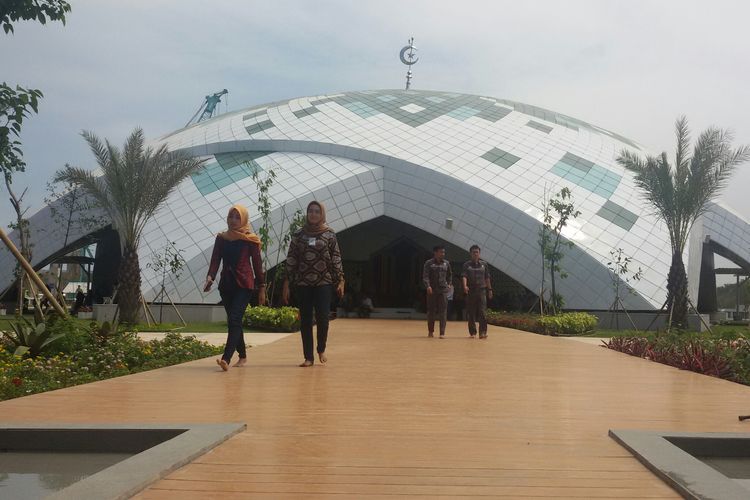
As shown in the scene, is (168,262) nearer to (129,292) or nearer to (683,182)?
(129,292)

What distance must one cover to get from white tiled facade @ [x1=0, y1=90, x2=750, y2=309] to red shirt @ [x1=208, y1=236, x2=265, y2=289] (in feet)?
53.7

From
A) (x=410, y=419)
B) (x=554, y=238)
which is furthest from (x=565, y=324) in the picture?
(x=410, y=419)

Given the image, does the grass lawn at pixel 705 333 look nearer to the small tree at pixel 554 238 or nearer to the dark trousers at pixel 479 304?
the small tree at pixel 554 238

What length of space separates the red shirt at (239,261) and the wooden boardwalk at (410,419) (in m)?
0.89

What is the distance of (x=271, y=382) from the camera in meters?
6.35

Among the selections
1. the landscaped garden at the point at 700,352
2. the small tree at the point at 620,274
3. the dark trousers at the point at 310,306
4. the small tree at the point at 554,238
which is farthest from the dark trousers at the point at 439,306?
the small tree at the point at 620,274

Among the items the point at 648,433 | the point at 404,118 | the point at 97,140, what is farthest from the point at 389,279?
the point at 648,433

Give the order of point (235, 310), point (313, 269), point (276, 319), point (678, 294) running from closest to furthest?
1. point (235, 310)
2. point (313, 269)
3. point (276, 319)
4. point (678, 294)

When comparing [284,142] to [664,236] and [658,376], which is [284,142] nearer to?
[664,236]

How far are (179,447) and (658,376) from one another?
564cm

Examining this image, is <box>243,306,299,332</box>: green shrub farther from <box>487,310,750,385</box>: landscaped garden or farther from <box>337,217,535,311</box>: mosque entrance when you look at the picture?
<box>337,217,535,311</box>: mosque entrance

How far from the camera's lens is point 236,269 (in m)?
7.56

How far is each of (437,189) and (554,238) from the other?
433cm

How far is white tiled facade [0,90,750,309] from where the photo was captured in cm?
2470
